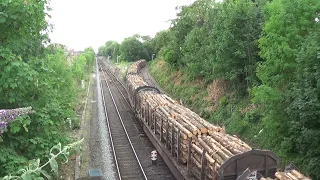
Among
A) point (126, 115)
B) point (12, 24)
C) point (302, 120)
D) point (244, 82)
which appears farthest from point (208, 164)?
point (126, 115)

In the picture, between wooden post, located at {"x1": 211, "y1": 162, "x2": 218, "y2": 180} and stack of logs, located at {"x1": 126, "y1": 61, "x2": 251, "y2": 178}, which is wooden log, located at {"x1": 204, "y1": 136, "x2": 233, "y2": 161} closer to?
stack of logs, located at {"x1": 126, "y1": 61, "x2": 251, "y2": 178}

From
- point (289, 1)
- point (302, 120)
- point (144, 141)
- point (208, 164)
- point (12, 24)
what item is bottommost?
point (144, 141)

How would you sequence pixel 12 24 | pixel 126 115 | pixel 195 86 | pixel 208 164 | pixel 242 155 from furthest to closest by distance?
pixel 195 86 < pixel 126 115 < pixel 208 164 < pixel 242 155 < pixel 12 24

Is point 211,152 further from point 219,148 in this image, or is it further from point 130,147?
point 130,147

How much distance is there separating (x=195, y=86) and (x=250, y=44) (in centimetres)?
1043

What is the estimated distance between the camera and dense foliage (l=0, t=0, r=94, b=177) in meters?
7.42

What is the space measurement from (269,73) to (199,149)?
6.10m

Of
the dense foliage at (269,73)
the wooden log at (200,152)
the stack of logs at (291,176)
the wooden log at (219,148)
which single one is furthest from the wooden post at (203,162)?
the dense foliage at (269,73)

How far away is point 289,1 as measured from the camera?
1456cm

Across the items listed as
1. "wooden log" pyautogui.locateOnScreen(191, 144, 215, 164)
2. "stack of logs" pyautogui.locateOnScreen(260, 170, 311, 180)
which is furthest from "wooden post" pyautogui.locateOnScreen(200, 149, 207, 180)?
"stack of logs" pyautogui.locateOnScreen(260, 170, 311, 180)

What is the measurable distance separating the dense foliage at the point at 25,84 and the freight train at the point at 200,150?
4485mm

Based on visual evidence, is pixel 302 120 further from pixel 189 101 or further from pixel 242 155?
pixel 189 101

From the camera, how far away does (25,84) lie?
7695mm

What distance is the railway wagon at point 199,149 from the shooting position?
968 centimetres
